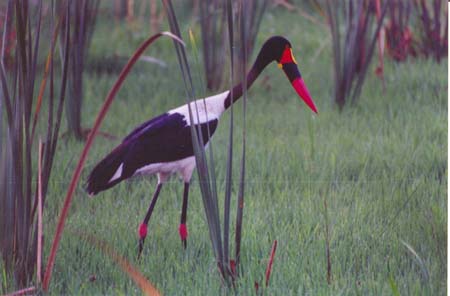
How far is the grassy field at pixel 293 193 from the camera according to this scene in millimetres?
1521

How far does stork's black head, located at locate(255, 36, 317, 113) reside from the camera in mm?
1633

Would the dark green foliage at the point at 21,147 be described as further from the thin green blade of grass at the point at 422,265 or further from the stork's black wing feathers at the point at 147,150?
the thin green blade of grass at the point at 422,265

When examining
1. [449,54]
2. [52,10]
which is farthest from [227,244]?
[449,54]

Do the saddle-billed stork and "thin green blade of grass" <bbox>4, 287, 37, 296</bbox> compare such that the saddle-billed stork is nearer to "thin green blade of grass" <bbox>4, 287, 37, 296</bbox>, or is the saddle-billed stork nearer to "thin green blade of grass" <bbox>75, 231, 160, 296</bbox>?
"thin green blade of grass" <bbox>75, 231, 160, 296</bbox>

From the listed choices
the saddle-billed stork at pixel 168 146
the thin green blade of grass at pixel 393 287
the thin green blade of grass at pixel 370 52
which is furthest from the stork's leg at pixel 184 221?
the thin green blade of grass at pixel 370 52

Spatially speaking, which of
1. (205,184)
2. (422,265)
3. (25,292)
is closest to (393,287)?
(422,265)

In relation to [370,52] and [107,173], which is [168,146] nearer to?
[107,173]

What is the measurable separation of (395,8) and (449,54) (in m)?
0.26

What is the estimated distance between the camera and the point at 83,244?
157 centimetres

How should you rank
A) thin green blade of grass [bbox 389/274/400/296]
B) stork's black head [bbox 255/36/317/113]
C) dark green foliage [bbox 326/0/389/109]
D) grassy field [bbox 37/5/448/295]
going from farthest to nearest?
dark green foliage [bbox 326/0/389/109] < stork's black head [bbox 255/36/317/113] < grassy field [bbox 37/5/448/295] < thin green blade of grass [bbox 389/274/400/296]

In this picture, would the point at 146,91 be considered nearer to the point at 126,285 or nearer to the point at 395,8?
the point at 126,285

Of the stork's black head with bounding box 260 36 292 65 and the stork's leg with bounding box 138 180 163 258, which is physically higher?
the stork's black head with bounding box 260 36 292 65

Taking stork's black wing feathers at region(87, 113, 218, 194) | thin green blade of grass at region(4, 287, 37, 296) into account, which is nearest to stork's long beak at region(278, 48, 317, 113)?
stork's black wing feathers at region(87, 113, 218, 194)

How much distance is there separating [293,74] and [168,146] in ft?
0.90
